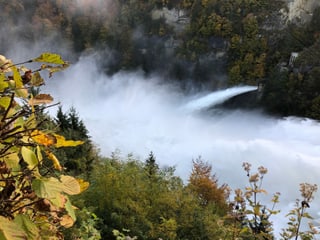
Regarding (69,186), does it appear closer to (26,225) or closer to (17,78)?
(26,225)

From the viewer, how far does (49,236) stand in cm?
75

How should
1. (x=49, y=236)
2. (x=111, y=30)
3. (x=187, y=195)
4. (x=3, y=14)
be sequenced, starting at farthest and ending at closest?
(x=3, y=14), (x=111, y=30), (x=187, y=195), (x=49, y=236)

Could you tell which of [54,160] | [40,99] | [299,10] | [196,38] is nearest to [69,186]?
[54,160]

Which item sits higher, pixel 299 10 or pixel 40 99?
pixel 299 10

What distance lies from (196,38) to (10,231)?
33652 millimetres

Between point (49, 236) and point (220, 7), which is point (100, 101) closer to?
point (220, 7)

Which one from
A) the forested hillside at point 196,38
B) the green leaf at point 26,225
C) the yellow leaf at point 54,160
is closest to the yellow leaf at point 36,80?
the yellow leaf at point 54,160

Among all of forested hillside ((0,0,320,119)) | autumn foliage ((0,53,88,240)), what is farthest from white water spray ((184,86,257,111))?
autumn foliage ((0,53,88,240))

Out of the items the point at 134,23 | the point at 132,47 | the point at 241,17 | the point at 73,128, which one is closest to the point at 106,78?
the point at 132,47

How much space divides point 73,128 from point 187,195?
530 centimetres

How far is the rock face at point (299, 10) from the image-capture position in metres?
26.9

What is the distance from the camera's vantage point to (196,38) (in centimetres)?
3312

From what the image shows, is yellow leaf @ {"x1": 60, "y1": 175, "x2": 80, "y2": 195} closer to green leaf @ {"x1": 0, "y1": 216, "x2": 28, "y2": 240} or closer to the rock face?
green leaf @ {"x1": 0, "y1": 216, "x2": 28, "y2": 240}

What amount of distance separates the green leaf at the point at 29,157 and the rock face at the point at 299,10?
1155 inches
